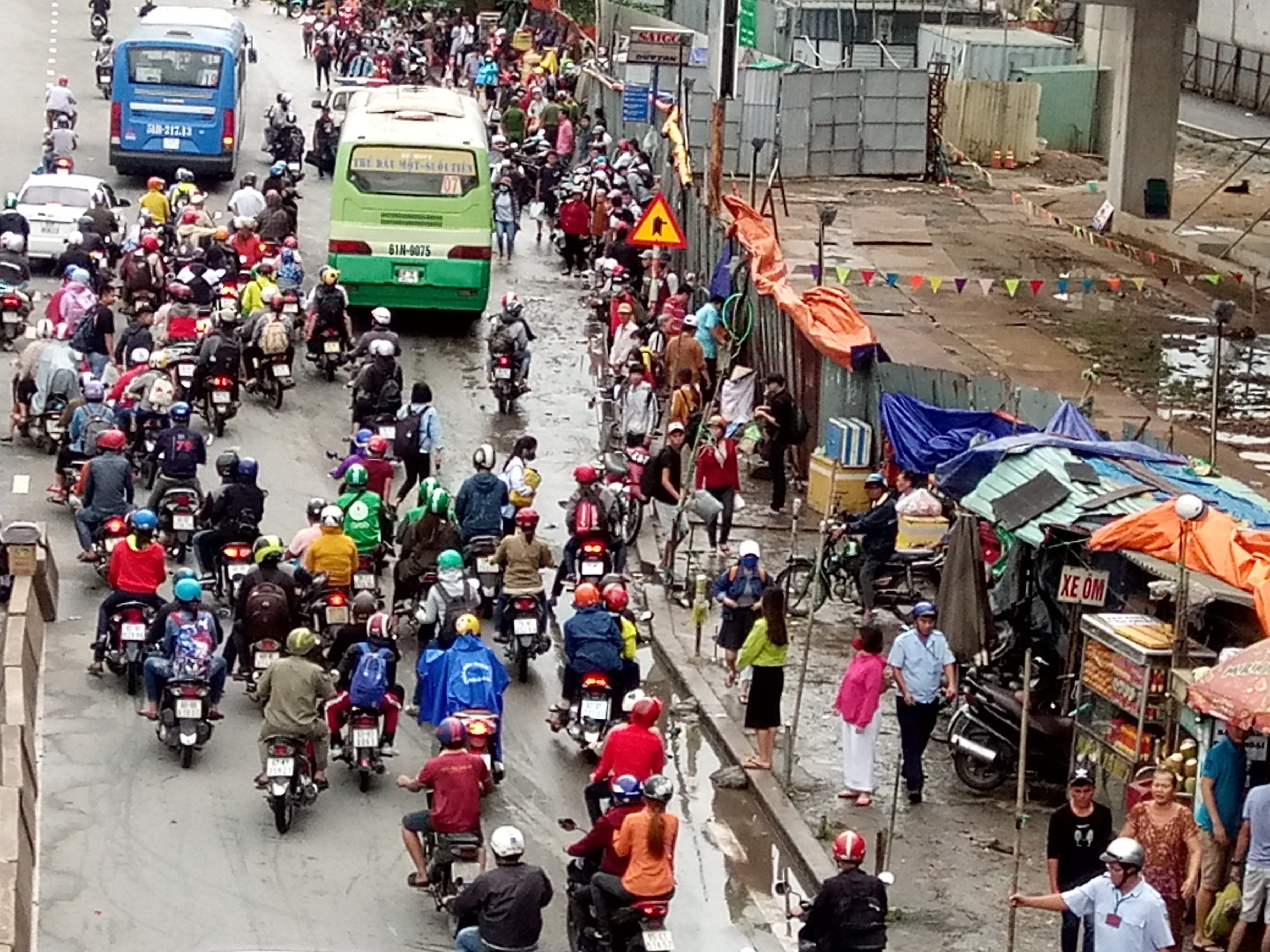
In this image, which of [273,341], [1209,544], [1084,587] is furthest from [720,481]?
[1209,544]

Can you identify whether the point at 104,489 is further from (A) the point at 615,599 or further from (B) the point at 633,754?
(B) the point at 633,754

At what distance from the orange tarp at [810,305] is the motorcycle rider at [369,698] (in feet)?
26.9

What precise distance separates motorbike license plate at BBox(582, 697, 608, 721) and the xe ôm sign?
3110 millimetres

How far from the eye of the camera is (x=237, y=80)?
129ft

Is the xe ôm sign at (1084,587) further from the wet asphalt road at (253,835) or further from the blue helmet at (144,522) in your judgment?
the blue helmet at (144,522)

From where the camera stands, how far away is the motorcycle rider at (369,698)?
50.2 feet

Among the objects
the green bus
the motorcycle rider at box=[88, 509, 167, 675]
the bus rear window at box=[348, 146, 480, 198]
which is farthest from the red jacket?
the bus rear window at box=[348, 146, 480, 198]

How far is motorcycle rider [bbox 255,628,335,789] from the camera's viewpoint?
14.6 meters

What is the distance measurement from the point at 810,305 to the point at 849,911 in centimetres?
1310

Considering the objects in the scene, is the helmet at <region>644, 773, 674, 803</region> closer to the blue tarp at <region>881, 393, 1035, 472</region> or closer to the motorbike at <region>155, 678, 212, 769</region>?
the motorbike at <region>155, 678, 212, 769</region>

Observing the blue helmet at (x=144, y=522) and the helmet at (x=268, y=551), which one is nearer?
the helmet at (x=268, y=551)

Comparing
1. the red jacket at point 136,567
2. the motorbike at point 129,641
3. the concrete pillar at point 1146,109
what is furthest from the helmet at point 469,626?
the concrete pillar at point 1146,109

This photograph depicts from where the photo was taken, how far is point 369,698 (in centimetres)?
1525

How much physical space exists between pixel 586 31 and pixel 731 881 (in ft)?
153
